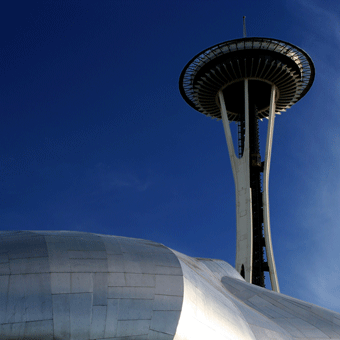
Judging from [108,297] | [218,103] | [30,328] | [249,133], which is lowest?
[30,328]

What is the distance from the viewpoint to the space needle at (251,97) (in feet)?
190

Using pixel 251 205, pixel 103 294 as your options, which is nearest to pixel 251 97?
pixel 251 205

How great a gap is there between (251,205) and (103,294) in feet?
146

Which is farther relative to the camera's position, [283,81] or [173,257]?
[283,81]

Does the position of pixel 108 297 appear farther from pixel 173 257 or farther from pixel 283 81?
pixel 283 81

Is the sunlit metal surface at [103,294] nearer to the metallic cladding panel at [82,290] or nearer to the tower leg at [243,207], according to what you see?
the metallic cladding panel at [82,290]

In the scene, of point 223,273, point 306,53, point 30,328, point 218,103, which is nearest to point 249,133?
point 218,103

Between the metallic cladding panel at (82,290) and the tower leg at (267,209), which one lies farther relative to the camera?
the tower leg at (267,209)

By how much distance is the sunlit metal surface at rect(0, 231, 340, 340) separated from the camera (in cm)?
1527

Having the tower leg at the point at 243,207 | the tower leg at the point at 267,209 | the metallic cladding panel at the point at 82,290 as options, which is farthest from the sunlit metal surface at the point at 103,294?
the tower leg at the point at 267,209

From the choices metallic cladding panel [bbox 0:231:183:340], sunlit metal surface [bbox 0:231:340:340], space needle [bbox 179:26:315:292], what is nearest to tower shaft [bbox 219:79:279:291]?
space needle [bbox 179:26:315:292]

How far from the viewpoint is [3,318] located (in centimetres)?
1481

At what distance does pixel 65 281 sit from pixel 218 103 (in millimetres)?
56543

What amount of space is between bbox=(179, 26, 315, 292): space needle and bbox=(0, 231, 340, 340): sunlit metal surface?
38.4 meters
